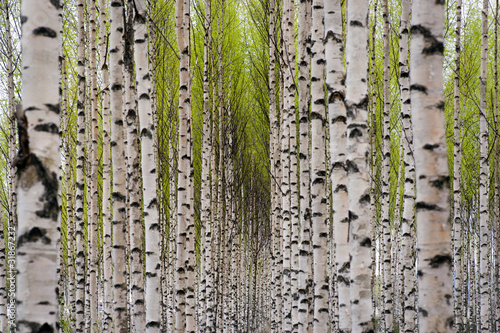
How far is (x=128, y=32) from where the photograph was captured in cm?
406

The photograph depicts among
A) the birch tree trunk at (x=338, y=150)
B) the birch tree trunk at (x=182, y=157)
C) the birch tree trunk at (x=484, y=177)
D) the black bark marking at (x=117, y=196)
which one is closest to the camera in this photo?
the birch tree trunk at (x=338, y=150)

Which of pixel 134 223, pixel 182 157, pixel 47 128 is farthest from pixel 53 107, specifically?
pixel 182 157

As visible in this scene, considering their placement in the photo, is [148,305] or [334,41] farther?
[148,305]

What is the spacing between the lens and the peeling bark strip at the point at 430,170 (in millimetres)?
2145

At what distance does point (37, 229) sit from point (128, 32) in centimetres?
248

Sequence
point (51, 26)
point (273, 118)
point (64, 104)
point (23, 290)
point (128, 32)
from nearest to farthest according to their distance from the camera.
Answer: point (23, 290) → point (51, 26) → point (128, 32) → point (273, 118) → point (64, 104)

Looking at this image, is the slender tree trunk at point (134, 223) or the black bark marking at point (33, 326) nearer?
the black bark marking at point (33, 326)

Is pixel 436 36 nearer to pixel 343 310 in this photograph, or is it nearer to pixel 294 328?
pixel 343 310

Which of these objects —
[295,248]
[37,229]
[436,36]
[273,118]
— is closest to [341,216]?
[436,36]

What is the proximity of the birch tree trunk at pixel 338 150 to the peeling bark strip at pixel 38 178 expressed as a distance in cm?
211

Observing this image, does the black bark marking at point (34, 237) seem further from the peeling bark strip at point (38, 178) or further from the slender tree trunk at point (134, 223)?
the slender tree trunk at point (134, 223)

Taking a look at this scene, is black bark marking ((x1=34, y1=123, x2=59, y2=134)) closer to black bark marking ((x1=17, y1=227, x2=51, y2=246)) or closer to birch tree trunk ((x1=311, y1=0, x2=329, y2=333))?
black bark marking ((x1=17, y1=227, x2=51, y2=246))

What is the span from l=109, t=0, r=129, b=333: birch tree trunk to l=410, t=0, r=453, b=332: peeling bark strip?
9.29 feet

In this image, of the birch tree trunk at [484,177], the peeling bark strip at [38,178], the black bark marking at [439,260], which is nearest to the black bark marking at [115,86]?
the peeling bark strip at [38,178]
